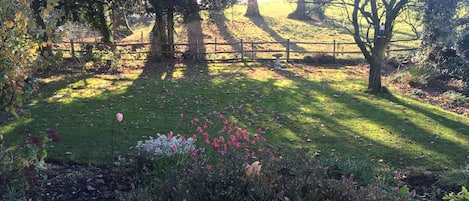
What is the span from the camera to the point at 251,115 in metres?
8.88

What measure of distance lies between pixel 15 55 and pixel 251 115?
18.9ft

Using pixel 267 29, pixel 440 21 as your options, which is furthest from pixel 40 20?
pixel 267 29

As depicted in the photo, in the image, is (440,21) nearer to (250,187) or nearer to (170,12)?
(170,12)

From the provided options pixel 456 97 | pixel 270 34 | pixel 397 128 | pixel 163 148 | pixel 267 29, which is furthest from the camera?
pixel 267 29

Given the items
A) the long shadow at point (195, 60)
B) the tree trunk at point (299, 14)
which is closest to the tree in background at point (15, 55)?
the long shadow at point (195, 60)

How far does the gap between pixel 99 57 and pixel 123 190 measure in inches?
489

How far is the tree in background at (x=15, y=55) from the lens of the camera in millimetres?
3613

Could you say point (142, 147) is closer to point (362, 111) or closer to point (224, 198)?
point (224, 198)

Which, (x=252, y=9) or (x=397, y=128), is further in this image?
(x=252, y=9)

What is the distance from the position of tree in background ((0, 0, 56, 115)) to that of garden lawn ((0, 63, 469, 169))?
925 mm

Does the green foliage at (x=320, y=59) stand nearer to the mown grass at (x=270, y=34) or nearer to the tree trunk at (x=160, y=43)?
the mown grass at (x=270, y=34)

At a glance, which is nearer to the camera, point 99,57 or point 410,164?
point 410,164

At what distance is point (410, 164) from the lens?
6.18 meters

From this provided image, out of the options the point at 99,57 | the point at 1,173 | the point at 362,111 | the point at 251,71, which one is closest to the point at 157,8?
the point at 99,57
